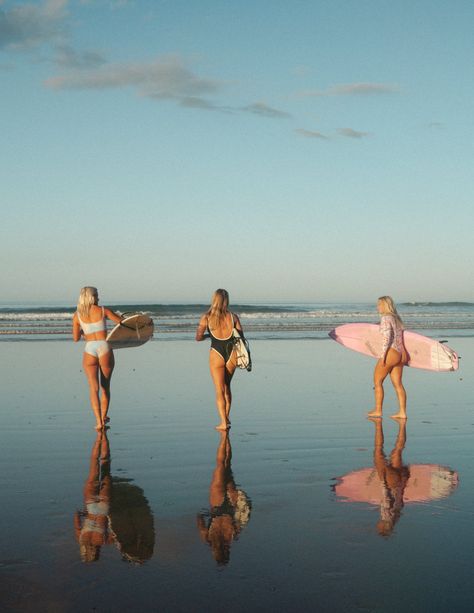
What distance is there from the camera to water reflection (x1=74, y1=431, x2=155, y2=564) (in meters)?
4.91

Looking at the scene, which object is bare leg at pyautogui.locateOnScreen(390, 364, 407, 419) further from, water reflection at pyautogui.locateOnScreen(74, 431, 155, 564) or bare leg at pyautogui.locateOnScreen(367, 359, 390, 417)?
water reflection at pyautogui.locateOnScreen(74, 431, 155, 564)

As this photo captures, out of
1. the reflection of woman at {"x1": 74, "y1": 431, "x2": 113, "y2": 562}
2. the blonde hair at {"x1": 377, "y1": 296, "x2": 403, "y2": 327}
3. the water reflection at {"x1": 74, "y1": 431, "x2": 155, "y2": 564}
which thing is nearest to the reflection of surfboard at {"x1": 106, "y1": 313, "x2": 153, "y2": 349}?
the blonde hair at {"x1": 377, "y1": 296, "x2": 403, "y2": 327}

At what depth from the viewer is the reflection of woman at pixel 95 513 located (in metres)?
4.95

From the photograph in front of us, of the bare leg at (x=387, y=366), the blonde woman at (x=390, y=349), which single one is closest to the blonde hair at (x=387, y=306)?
the blonde woman at (x=390, y=349)

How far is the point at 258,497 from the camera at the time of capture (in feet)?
20.7

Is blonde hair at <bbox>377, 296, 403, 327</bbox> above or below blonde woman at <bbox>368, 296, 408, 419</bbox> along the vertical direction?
above

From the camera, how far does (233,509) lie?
5.90 metres

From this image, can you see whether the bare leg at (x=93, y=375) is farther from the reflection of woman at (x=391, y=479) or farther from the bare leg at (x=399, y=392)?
the bare leg at (x=399, y=392)

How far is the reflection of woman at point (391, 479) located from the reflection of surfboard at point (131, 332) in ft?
14.9

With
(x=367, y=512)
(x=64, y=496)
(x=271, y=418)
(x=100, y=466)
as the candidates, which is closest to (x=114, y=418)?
(x=271, y=418)

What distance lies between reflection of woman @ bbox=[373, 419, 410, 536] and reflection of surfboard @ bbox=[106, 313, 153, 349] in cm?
453

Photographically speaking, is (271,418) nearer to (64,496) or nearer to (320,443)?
(320,443)

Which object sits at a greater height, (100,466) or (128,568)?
(100,466)

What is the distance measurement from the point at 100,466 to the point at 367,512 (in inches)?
112
